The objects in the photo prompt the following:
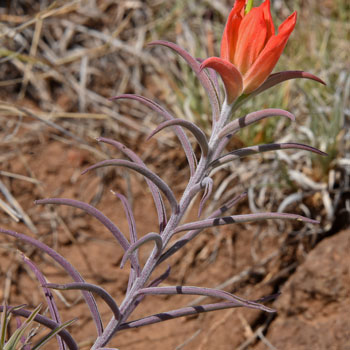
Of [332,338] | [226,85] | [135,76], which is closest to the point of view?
[226,85]

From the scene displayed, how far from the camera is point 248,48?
86 cm

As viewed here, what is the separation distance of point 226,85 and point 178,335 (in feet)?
3.69

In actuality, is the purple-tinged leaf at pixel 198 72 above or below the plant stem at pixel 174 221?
above

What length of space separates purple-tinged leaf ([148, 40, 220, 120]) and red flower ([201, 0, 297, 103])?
1.9 inches

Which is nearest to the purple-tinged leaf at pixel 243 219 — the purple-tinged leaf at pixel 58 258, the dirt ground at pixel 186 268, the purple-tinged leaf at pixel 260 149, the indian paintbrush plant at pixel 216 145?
the indian paintbrush plant at pixel 216 145

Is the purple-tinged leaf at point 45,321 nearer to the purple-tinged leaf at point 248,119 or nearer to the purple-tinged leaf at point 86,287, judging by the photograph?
the purple-tinged leaf at point 86,287

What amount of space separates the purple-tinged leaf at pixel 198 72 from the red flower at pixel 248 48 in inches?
1.9

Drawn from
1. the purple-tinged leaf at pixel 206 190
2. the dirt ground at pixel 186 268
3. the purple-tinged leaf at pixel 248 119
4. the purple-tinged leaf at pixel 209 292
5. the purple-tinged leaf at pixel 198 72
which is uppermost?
the purple-tinged leaf at pixel 198 72

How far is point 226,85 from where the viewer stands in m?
0.90

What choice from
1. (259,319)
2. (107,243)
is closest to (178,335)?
(259,319)

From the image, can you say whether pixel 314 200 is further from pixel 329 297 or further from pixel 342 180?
pixel 329 297

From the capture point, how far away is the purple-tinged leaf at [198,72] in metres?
0.92

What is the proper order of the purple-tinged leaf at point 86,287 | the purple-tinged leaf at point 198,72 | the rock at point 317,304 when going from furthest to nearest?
the rock at point 317,304 → the purple-tinged leaf at point 198,72 → the purple-tinged leaf at point 86,287

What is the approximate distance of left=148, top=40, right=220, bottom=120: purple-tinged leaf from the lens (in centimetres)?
92
